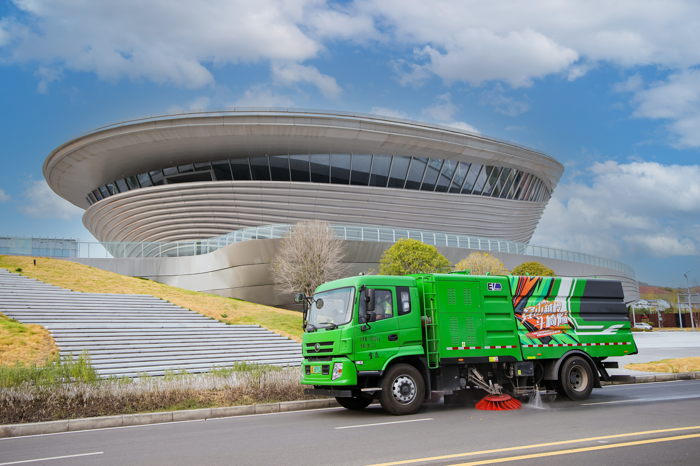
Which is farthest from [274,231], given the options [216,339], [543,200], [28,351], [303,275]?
[543,200]

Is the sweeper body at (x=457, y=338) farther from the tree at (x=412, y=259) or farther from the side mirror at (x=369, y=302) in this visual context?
the tree at (x=412, y=259)

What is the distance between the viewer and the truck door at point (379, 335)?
959 cm

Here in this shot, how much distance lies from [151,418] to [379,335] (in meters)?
4.54

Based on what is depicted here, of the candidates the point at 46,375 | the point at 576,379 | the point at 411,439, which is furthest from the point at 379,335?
the point at 46,375

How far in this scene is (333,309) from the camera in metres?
10.2

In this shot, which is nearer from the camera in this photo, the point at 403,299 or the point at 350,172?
the point at 403,299

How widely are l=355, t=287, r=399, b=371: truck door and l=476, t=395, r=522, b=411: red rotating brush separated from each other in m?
2.19

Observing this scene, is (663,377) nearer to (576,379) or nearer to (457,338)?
(576,379)

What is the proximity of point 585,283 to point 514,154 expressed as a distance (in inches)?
1328

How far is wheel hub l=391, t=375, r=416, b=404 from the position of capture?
9852mm

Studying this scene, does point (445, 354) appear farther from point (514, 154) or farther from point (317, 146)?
point (514, 154)

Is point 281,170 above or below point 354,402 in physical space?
above

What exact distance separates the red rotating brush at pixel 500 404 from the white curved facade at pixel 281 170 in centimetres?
2852

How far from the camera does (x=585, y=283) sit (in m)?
12.4
